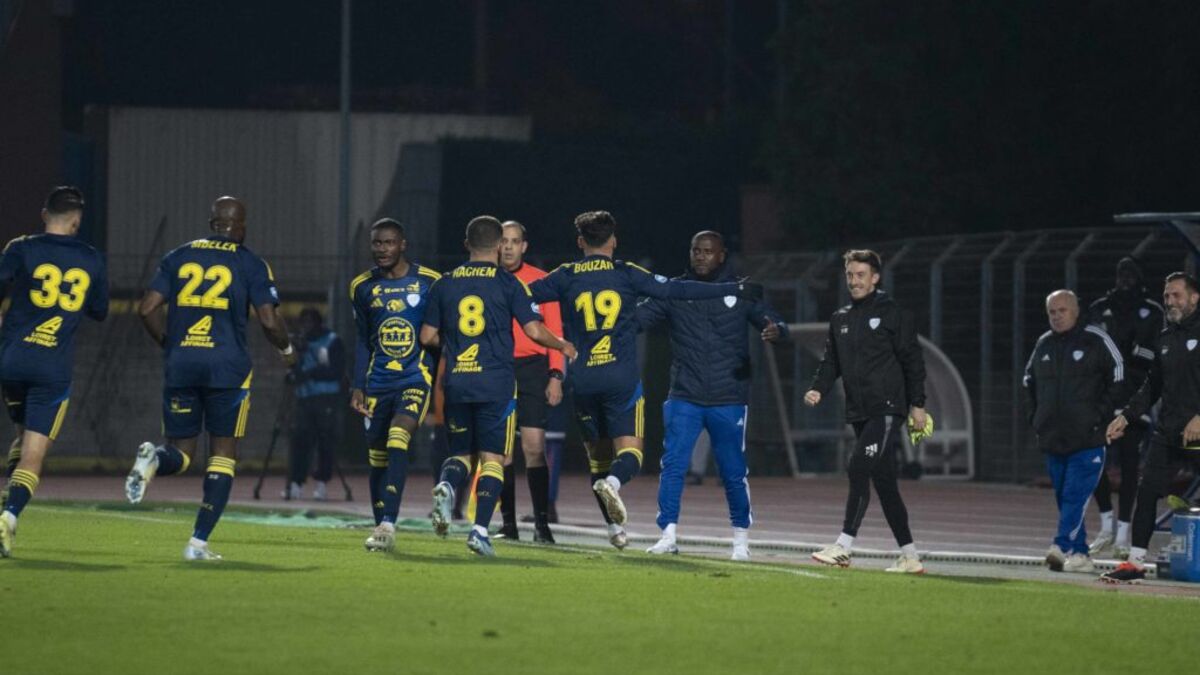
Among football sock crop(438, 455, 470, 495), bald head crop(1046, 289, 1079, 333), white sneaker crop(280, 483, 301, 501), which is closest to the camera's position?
football sock crop(438, 455, 470, 495)

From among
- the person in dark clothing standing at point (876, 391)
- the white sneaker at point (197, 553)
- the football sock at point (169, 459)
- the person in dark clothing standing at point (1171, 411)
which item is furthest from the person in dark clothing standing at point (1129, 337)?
the football sock at point (169, 459)

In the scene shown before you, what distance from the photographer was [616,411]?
15938 millimetres

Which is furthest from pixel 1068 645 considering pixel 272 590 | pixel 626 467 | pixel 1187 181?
pixel 1187 181

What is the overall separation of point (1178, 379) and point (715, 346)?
3.22 m

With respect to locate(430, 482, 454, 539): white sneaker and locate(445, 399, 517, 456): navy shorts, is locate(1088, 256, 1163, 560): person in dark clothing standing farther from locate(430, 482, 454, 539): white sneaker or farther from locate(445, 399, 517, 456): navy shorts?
locate(430, 482, 454, 539): white sneaker

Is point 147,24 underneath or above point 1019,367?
above

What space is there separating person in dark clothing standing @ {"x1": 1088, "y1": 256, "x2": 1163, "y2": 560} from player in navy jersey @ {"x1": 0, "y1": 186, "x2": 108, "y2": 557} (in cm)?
813

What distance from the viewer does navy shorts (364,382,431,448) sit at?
15312mm

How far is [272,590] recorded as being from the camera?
12398mm

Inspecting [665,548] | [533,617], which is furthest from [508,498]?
[533,617]

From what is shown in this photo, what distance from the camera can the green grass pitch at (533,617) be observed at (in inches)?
392

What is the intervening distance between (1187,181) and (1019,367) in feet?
36.8

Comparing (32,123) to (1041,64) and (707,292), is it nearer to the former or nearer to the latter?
(1041,64)

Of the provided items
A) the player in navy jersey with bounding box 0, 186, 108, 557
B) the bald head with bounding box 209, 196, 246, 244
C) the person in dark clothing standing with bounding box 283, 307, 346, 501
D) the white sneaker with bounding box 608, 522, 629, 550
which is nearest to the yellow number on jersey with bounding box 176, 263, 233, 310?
the bald head with bounding box 209, 196, 246, 244
